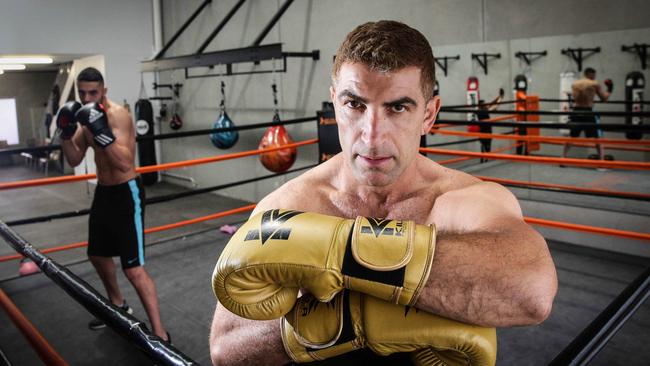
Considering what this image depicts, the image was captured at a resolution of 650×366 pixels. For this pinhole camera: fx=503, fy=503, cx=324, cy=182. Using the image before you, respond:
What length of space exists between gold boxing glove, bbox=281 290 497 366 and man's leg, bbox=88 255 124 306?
6.62 feet

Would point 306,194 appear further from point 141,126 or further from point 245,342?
point 141,126

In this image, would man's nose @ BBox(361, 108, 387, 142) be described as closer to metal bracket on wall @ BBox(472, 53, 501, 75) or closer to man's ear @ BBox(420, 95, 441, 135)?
man's ear @ BBox(420, 95, 441, 135)

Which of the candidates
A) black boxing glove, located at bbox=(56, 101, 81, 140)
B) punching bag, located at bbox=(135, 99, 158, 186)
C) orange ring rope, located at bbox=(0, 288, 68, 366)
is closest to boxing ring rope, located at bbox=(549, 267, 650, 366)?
orange ring rope, located at bbox=(0, 288, 68, 366)

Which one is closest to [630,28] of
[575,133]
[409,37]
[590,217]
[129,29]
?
[575,133]

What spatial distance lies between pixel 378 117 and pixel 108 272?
215 centimetres

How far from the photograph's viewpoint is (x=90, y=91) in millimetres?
2531

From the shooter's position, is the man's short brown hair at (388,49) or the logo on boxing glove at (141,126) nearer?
the man's short brown hair at (388,49)

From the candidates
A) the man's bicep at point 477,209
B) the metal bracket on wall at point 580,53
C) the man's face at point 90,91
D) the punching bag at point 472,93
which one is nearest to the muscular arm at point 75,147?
the man's face at point 90,91

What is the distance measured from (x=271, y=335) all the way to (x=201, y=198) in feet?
20.4

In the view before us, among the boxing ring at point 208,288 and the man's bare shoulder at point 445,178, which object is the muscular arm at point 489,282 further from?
the man's bare shoulder at point 445,178

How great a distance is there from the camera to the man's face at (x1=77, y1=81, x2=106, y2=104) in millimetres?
2520

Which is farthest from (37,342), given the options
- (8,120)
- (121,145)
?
(8,120)

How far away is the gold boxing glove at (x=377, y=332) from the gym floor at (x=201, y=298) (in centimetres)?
153

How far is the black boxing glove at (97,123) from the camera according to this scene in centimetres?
238
